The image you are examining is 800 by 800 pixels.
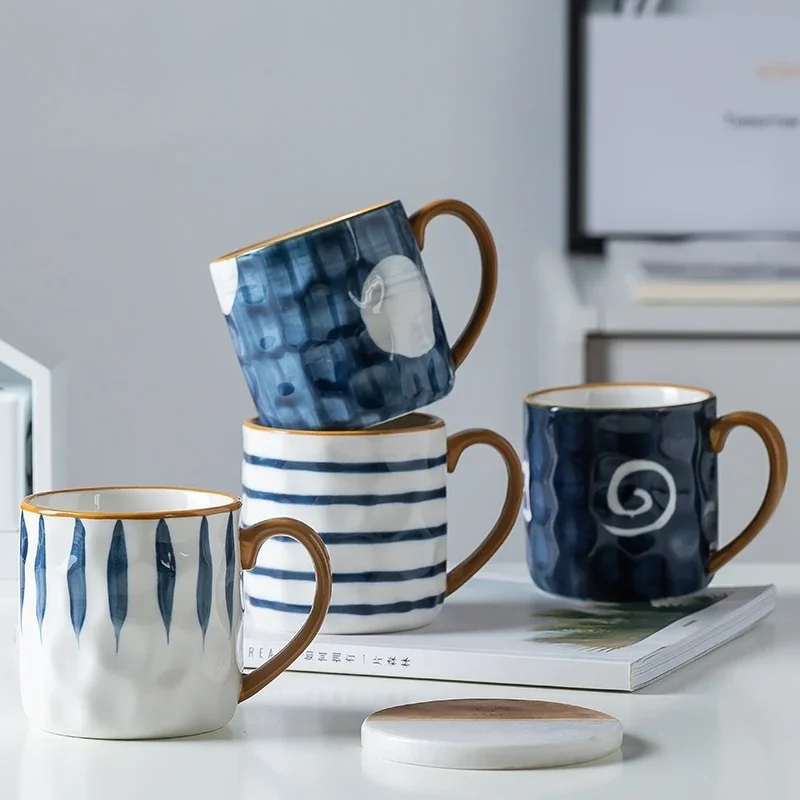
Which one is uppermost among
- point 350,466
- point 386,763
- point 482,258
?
point 482,258

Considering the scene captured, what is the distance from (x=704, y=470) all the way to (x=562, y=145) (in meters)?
1.29

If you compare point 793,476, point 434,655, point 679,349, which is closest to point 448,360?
point 434,655

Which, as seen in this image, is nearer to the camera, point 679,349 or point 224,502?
point 224,502

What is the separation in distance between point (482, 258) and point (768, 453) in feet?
0.63

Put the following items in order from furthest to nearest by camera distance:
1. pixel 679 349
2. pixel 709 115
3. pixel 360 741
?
pixel 709 115
pixel 679 349
pixel 360 741

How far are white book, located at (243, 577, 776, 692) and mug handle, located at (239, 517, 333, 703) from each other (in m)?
0.09

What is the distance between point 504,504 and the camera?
0.75 m

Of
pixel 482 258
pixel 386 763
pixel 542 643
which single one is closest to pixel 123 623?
pixel 386 763

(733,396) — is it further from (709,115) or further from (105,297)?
(105,297)

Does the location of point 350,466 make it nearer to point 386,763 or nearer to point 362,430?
point 362,430

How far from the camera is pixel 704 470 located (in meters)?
0.75

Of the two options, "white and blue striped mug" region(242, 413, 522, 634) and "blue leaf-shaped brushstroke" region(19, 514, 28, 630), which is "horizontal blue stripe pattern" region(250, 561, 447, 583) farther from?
"blue leaf-shaped brushstroke" region(19, 514, 28, 630)

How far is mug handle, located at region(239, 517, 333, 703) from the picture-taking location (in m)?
0.57

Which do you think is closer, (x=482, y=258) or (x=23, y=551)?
(x=23, y=551)
